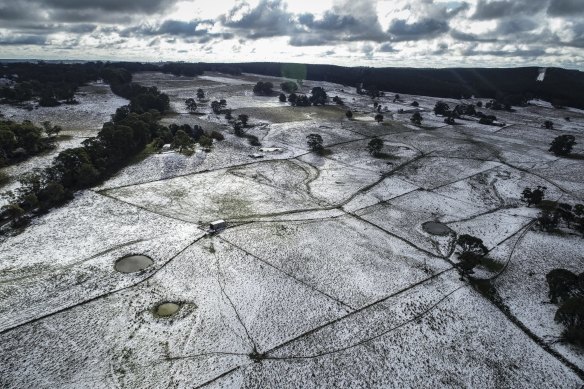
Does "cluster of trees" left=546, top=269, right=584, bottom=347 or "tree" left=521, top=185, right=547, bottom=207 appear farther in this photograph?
"tree" left=521, top=185, right=547, bottom=207

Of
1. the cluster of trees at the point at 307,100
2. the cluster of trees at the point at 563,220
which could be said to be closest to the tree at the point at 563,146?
the cluster of trees at the point at 563,220

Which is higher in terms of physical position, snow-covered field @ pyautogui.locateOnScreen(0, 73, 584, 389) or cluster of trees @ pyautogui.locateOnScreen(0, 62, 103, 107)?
cluster of trees @ pyautogui.locateOnScreen(0, 62, 103, 107)

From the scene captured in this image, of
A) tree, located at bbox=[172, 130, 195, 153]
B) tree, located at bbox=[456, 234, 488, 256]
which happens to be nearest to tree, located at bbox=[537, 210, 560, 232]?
tree, located at bbox=[456, 234, 488, 256]

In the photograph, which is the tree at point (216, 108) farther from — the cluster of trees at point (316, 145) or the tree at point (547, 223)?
the tree at point (547, 223)

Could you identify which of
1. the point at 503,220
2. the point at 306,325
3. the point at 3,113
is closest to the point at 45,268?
the point at 306,325

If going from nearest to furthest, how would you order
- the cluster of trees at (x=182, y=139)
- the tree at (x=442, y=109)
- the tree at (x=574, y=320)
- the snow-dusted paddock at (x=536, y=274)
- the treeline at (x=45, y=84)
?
the tree at (x=574, y=320) < the snow-dusted paddock at (x=536, y=274) < the cluster of trees at (x=182, y=139) < the treeline at (x=45, y=84) < the tree at (x=442, y=109)

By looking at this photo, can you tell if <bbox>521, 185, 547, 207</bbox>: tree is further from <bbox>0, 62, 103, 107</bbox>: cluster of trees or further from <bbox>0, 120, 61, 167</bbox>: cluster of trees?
<bbox>0, 62, 103, 107</bbox>: cluster of trees

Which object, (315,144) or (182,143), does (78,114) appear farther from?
(315,144)
